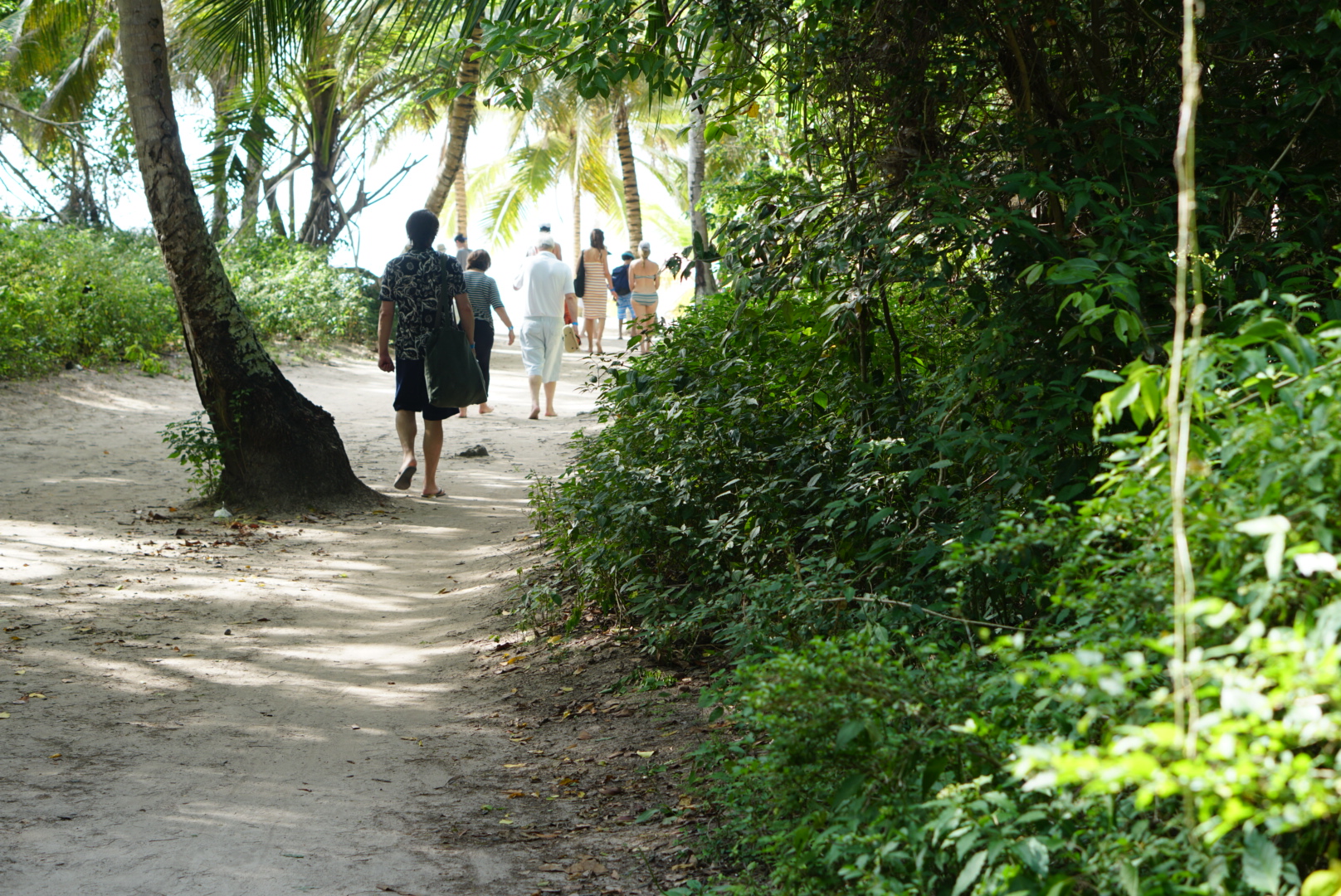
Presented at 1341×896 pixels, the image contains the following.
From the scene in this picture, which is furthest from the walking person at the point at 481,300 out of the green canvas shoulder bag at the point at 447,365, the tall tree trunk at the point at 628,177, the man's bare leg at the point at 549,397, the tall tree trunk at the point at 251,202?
the tall tree trunk at the point at 628,177

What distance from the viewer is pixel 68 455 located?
8500 millimetres

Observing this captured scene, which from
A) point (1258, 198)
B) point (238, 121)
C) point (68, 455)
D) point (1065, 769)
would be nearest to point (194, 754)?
point (1065, 769)

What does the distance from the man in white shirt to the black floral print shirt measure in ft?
11.3

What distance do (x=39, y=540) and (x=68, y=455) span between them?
2749 mm

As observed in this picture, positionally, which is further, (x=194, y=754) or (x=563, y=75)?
(x=563, y=75)

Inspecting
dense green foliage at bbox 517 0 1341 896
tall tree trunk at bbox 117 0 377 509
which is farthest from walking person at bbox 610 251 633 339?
dense green foliage at bbox 517 0 1341 896

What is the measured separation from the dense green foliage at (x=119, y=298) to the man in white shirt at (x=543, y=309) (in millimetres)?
4635

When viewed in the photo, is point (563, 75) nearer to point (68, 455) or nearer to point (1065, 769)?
point (1065, 769)

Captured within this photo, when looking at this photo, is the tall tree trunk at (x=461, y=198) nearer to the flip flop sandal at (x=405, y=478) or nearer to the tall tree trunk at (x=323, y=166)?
the tall tree trunk at (x=323, y=166)

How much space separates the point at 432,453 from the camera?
776 cm

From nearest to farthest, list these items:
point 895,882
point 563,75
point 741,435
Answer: point 895,882
point 563,75
point 741,435

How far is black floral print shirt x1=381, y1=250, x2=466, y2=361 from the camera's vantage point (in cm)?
724

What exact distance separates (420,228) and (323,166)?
481 inches

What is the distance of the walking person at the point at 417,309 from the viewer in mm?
7246
